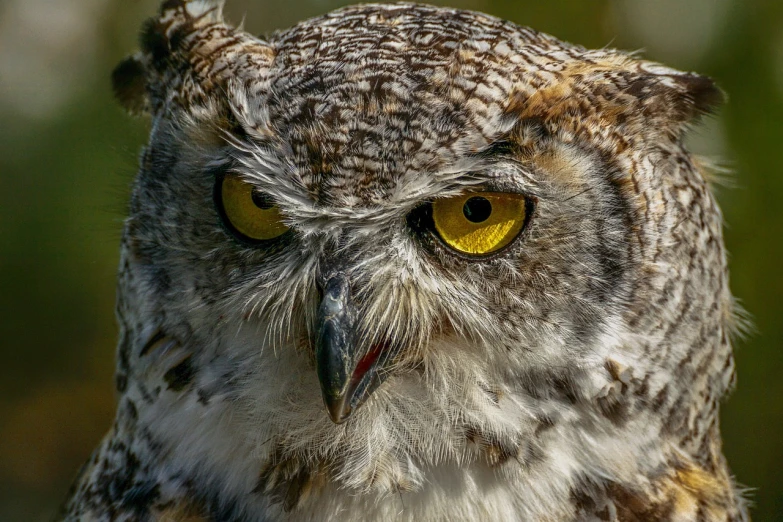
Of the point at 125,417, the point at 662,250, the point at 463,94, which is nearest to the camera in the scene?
the point at 463,94

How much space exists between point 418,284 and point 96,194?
387 centimetres

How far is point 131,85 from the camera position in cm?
228

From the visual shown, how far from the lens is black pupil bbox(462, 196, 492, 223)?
159cm

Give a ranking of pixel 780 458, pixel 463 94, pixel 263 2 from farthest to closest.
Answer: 1. pixel 263 2
2. pixel 780 458
3. pixel 463 94

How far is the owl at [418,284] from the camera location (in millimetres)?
1574

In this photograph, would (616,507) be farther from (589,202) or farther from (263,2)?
(263,2)

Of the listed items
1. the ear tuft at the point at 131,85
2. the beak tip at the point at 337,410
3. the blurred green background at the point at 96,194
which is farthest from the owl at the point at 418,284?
the blurred green background at the point at 96,194

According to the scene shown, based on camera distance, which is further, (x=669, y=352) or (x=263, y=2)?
(x=263, y=2)

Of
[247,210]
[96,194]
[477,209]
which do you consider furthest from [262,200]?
[96,194]

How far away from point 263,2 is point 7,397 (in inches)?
110

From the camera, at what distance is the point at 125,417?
6.47ft

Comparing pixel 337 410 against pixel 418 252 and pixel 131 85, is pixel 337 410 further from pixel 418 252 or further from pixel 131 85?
pixel 131 85

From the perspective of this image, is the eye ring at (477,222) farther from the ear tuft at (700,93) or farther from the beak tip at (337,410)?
the ear tuft at (700,93)

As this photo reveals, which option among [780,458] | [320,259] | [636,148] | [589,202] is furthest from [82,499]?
[780,458]
